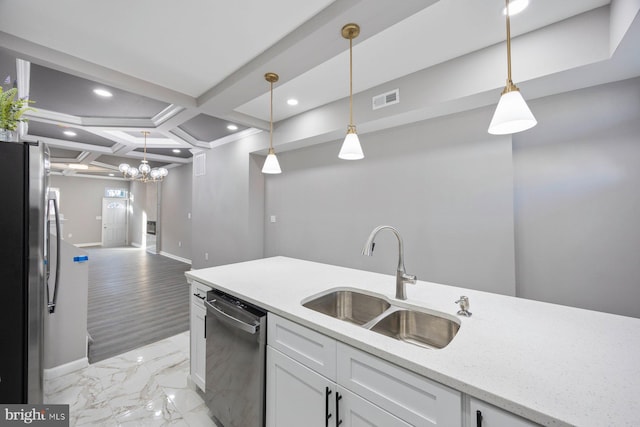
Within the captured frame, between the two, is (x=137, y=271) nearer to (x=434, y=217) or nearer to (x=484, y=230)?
(x=434, y=217)

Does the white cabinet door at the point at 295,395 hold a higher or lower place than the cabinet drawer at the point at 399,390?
lower

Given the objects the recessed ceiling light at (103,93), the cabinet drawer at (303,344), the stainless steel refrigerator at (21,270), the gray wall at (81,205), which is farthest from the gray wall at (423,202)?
the gray wall at (81,205)

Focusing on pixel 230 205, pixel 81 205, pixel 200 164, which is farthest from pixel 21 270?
pixel 81 205

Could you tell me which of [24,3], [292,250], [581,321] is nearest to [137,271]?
[292,250]

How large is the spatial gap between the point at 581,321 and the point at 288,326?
1399 mm

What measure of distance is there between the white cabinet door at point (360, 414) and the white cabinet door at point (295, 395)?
0.16 ft

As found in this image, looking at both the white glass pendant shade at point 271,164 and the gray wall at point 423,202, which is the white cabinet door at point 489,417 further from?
the gray wall at point 423,202

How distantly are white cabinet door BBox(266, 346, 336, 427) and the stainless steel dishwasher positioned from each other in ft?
0.21

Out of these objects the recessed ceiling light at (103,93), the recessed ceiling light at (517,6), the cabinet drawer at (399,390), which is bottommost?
the cabinet drawer at (399,390)

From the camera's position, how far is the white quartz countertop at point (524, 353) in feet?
2.29

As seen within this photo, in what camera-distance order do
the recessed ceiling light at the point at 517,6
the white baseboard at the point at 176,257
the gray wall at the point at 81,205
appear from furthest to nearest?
the gray wall at the point at 81,205 < the white baseboard at the point at 176,257 < the recessed ceiling light at the point at 517,6

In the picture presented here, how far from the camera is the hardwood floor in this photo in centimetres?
286

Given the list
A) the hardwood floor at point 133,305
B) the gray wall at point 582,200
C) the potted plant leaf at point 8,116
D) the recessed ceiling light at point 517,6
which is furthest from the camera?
the hardwood floor at point 133,305

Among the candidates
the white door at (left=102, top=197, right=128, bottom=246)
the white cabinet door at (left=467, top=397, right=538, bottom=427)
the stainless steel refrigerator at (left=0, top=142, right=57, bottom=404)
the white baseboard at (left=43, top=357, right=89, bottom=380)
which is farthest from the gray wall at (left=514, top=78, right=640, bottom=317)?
the white door at (left=102, top=197, right=128, bottom=246)
